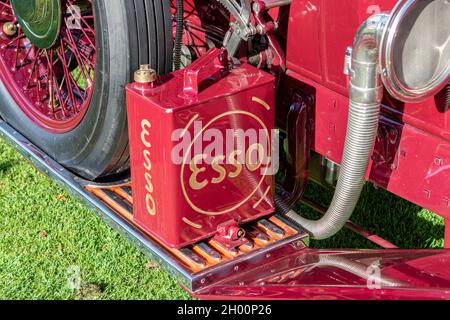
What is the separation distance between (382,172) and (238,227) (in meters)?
0.47

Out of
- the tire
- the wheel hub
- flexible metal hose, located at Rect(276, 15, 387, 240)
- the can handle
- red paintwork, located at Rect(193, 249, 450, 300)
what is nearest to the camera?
flexible metal hose, located at Rect(276, 15, 387, 240)

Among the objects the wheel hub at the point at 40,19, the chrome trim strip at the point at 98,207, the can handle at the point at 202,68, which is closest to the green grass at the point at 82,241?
the chrome trim strip at the point at 98,207

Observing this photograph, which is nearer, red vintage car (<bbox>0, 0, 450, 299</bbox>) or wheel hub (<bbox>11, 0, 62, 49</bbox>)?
red vintage car (<bbox>0, 0, 450, 299</bbox>)

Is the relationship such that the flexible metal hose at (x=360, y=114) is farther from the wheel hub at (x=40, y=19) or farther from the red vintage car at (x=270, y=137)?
the wheel hub at (x=40, y=19)

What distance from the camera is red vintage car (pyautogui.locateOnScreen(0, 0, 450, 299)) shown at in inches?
81.1

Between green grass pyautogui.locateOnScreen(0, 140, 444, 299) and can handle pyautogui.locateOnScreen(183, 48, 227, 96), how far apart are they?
Result: 3.18ft

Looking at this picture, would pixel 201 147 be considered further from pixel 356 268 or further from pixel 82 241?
pixel 82 241

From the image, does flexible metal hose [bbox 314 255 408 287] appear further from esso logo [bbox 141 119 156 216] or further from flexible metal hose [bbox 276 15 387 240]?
esso logo [bbox 141 119 156 216]

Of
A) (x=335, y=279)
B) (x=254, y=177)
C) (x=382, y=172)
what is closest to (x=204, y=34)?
(x=254, y=177)

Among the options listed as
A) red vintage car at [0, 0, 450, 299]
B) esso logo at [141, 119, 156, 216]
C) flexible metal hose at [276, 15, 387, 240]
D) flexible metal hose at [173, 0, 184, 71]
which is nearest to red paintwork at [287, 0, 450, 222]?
red vintage car at [0, 0, 450, 299]

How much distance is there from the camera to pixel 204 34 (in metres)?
2.92

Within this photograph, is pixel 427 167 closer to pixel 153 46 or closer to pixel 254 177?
pixel 254 177

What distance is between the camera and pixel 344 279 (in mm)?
2180

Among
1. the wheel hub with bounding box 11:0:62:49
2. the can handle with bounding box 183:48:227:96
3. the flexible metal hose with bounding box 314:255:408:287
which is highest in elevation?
the can handle with bounding box 183:48:227:96
